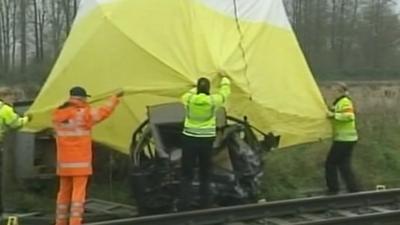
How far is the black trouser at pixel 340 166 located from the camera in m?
11.7

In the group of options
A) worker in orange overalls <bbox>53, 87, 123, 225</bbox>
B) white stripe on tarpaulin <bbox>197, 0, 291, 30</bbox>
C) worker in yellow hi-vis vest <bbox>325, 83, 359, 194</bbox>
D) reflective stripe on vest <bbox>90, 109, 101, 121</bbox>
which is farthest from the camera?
worker in yellow hi-vis vest <bbox>325, 83, 359, 194</bbox>

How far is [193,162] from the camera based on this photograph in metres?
9.38

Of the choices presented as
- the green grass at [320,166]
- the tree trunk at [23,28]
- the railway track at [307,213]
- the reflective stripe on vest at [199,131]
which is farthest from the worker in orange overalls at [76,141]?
the tree trunk at [23,28]

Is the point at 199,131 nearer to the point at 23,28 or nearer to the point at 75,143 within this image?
the point at 75,143

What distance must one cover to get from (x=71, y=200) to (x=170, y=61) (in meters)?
2.28

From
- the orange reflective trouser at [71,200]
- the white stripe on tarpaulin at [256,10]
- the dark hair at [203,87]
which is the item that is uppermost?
the white stripe on tarpaulin at [256,10]

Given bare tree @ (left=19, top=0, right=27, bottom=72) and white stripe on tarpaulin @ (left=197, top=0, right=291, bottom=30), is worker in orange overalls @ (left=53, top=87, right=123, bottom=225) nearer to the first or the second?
white stripe on tarpaulin @ (left=197, top=0, right=291, bottom=30)

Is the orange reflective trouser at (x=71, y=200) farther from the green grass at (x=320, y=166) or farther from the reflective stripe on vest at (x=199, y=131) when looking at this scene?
the green grass at (x=320, y=166)

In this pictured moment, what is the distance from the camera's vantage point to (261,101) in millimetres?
10344

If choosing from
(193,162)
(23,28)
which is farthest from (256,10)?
(23,28)

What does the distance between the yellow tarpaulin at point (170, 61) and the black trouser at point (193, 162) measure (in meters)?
0.87

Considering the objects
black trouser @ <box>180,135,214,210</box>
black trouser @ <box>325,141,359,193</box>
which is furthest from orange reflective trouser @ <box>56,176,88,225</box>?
black trouser @ <box>325,141,359,193</box>

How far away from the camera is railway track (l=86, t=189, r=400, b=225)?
8.75 meters

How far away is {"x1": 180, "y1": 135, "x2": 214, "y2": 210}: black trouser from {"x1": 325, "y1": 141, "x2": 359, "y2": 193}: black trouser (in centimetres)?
300
